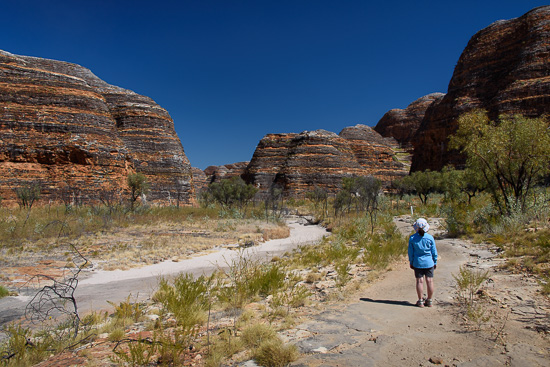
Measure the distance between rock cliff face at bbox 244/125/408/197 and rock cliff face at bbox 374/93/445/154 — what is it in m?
33.2

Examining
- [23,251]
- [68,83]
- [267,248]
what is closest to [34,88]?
[68,83]

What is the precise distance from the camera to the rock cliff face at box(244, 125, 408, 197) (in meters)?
42.7

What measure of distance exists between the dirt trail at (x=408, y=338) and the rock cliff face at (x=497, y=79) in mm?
37230

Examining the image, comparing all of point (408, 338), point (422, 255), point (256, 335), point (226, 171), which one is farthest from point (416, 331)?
point (226, 171)

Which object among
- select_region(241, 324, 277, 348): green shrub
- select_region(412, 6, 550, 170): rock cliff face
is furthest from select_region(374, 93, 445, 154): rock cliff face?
select_region(241, 324, 277, 348): green shrub

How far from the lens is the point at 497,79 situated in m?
37.7

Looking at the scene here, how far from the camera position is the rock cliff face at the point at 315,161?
42.7 m

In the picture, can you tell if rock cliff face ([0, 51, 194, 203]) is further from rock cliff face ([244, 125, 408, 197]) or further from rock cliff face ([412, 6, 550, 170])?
rock cliff face ([412, 6, 550, 170])

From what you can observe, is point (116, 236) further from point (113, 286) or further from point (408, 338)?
point (408, 338)

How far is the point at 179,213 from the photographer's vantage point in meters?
20.6

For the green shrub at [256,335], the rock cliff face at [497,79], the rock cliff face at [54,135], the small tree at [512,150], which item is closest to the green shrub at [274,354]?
the green shrub at [256,335]

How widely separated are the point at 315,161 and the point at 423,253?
130ft

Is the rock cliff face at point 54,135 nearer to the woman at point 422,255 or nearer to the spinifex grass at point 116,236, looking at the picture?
the spinifex grass at point 116,236

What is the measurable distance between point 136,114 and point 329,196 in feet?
84.4
